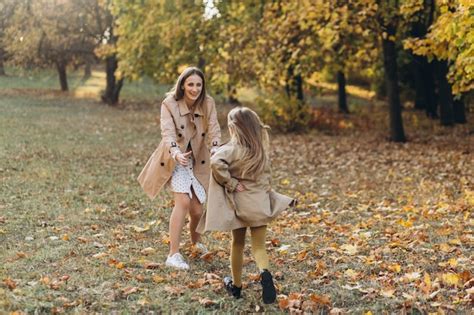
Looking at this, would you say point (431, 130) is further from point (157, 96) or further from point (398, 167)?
point (157, 96)

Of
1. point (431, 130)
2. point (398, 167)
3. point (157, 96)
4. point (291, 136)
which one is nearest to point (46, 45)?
point (157, 96)

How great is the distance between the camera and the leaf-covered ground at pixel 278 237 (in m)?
5.09

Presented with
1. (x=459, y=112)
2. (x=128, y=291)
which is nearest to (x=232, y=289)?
(x=128, y=291)

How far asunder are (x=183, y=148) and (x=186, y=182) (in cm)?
33

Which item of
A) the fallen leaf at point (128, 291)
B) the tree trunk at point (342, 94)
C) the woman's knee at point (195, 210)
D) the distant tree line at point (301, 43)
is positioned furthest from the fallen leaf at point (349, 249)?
the tree trunk at point (342, 94)

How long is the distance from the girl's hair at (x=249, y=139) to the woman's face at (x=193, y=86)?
1202 mm

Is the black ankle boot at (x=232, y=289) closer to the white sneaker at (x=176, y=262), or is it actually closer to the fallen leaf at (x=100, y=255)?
the white sneaker at (x=176, y=262)

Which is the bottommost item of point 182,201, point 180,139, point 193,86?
point 182,201

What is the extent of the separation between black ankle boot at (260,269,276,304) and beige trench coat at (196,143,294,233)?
0.38 m

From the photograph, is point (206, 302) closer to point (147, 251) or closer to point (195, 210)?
point (195, 210)

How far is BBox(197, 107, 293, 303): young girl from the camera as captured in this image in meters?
4.87

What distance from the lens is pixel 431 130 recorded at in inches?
838

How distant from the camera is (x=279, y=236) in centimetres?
767

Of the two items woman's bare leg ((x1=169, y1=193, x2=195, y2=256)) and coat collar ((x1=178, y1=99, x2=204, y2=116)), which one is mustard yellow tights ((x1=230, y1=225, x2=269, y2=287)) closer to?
woman's bare leg ((x1=169, y1=193, x2=195, y2=256))
